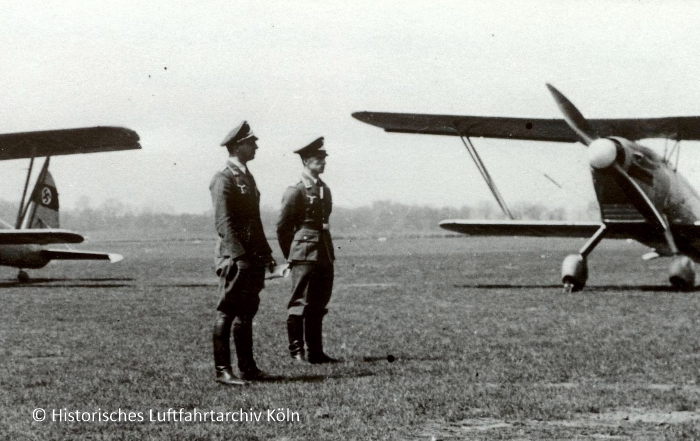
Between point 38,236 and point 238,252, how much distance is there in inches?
517

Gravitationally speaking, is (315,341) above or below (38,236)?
below

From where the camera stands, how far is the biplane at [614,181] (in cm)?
1440

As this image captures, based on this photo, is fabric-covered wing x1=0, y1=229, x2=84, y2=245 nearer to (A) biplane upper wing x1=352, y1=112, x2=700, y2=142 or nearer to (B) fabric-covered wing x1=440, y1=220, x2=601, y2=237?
(A) biplane upper wing x1=352, y1=112, x2=700, y2=142

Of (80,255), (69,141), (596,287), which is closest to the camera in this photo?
(596,287)

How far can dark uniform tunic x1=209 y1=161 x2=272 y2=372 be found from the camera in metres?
5.71

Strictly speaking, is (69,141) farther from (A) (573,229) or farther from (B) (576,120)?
(A) (573,229)

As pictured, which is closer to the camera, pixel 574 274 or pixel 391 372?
pixel 391 372

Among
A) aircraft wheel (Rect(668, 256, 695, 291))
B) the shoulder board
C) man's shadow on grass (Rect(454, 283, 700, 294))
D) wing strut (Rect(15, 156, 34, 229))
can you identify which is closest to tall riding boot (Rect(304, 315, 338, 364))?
the shoulder board

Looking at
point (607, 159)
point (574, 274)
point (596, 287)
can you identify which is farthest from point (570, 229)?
point (607, 159)

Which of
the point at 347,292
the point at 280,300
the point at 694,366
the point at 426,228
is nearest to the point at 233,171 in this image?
the point at 694,366

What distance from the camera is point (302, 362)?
22.4 ft

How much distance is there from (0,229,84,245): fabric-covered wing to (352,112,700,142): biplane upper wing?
20.9ft

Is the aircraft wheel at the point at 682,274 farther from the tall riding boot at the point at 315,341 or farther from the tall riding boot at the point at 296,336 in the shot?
the tall riding boot at the point at 296,336

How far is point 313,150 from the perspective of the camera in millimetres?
7000
